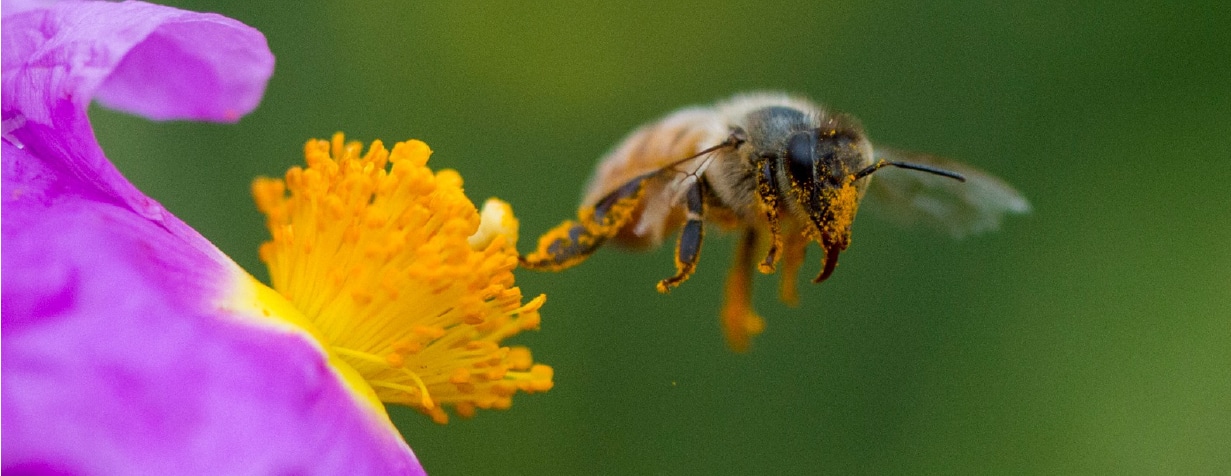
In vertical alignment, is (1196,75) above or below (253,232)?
above

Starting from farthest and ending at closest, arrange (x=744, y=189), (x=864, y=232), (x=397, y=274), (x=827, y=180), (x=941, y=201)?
(x=864, y=232) < (x=941, y=201) < (x=744, y=189) < (x=827, y=180) < (x=397, y=274)

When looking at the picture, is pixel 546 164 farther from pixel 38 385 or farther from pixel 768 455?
pixel 38 385

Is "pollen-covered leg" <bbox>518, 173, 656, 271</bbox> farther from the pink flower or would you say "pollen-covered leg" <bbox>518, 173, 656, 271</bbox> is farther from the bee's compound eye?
the pink flower

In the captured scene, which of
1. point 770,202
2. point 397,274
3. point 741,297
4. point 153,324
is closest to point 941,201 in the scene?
point 741,297

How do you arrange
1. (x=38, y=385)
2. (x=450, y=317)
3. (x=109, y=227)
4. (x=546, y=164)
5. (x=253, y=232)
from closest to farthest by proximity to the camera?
(x=38, y=385) < (x=109, y=227) < (x=450, y=317) < (x=253, y=232) < (x=546, y=164)

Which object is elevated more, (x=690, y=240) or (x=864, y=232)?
(x=864, y=232)

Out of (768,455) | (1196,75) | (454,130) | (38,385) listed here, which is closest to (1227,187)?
(1196,75)

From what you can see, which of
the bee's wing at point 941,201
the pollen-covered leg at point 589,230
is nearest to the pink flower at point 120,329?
the pollen-covered leg at point 589,230

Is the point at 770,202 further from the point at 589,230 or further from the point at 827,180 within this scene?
the point at 589,230
